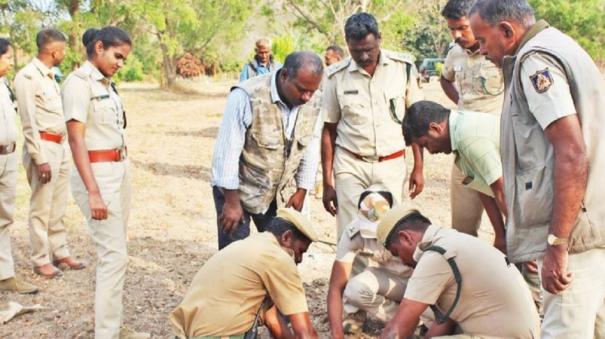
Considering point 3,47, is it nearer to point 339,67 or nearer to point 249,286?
point 339,67

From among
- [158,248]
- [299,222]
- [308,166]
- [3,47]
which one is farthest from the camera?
[158,248]

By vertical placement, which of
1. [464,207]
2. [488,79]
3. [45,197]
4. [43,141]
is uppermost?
[488,79]

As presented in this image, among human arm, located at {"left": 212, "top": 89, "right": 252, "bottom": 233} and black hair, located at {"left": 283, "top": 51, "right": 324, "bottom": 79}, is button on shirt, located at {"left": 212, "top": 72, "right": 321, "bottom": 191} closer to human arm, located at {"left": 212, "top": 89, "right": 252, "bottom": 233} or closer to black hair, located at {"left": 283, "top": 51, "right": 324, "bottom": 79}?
human arm, located at {"left": 212, "top": 89, "right": 252, "bottom": 233}

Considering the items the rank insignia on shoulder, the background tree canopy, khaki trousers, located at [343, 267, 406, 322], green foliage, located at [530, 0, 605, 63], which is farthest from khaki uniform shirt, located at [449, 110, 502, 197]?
green foliage, located at [530, 0, 605, 63]

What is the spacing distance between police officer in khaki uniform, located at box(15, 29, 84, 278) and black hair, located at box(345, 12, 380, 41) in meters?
2.72

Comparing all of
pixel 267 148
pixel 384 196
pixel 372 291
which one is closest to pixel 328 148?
pixel 384 196

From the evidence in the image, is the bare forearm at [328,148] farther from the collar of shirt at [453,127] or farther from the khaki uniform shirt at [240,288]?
the khaki uniform shirt at [240,288]

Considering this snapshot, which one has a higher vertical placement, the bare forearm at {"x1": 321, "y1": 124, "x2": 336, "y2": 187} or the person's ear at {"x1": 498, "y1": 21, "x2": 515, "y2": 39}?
the person's ear at {"x1": 498, "y1": 21, "x2": 515, "y2": 39}

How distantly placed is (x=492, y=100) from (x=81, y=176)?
276 centimetres

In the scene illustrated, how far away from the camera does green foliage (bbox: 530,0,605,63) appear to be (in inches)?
1487

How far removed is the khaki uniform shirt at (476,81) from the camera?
15.3ft

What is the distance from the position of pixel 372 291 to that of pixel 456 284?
3.60ft

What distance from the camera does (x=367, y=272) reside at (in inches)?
167

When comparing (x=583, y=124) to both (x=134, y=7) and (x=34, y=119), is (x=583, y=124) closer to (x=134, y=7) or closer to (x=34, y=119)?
(x=34, y=119)
